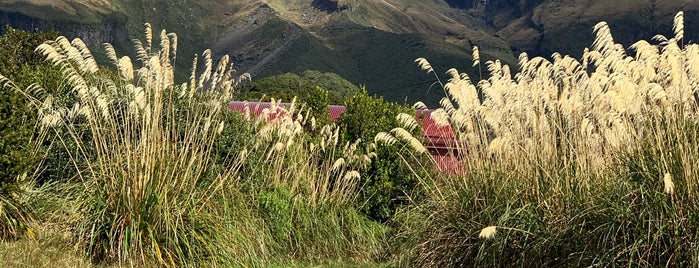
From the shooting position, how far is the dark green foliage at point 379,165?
10547 millimetres

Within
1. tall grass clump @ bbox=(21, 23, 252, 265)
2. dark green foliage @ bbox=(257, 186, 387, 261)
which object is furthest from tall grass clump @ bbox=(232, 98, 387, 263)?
tall grass clump @ bbox=(21, 23, 252, 265)

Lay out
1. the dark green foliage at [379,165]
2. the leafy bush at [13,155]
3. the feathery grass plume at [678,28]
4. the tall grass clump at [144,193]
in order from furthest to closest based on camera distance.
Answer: the dark green foliage at [379,165] → the leafy bush at [13,155] → the tall grass clump at [144,193] → the feathery grass plume at [678,28]

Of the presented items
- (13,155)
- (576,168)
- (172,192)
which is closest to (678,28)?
(576,168)

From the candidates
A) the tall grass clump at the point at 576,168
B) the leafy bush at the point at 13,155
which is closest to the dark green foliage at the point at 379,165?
the tall grass clump at the point at 576,168

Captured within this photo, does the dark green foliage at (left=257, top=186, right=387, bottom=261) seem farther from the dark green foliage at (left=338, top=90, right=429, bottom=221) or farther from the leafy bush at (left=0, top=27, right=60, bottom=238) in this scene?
the leafy bush at (left=0, top=27, right=60, bottom=238)

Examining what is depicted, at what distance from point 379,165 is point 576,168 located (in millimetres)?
4962

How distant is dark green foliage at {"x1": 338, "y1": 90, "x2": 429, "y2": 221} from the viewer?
34.6ft

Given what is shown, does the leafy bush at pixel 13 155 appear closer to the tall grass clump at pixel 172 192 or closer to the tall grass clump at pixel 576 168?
the tall grass clump at pixel 172 192

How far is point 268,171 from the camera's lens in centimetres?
891

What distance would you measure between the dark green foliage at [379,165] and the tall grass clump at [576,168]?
279 cm

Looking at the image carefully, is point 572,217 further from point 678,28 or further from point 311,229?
point 311,229

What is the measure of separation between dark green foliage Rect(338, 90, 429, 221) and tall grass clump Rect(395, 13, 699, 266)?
279 cm

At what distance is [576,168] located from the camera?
617cm

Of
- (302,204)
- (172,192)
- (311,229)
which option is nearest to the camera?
(172,192)
